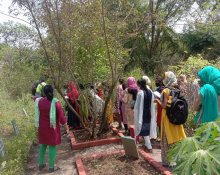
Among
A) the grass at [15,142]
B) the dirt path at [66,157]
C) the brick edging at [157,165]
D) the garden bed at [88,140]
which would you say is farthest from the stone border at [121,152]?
the grass at [15,142]

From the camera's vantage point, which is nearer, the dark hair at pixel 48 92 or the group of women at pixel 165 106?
the group of women at pixel 165 106

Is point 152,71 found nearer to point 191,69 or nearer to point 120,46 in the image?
point 191,69

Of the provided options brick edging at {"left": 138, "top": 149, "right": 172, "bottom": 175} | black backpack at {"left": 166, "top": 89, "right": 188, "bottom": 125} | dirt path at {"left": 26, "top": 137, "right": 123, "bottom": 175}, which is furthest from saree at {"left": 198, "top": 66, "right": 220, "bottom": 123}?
dirt path at {"left": 26, "top": 137, "right": 123, "bottom": 175}

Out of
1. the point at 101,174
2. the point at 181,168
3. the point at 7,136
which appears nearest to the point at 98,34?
the point at 101,174

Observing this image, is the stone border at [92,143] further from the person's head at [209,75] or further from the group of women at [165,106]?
the person's head at [209,75]

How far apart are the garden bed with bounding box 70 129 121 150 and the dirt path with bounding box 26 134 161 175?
127mm

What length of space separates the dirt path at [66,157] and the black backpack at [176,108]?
1101 mm

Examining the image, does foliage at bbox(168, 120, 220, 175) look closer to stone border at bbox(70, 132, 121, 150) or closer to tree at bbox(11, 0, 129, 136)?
tree at bbox(11, 0, 129, 136)

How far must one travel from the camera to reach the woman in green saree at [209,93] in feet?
15.2

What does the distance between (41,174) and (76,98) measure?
3.06 meters

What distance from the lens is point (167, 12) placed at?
2162 centimetres

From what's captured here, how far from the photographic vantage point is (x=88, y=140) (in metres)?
8.09

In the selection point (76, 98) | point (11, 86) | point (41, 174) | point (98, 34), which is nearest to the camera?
point (41, 174)

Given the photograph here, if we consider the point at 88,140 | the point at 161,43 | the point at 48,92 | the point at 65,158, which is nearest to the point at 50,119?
the point at 48,92
